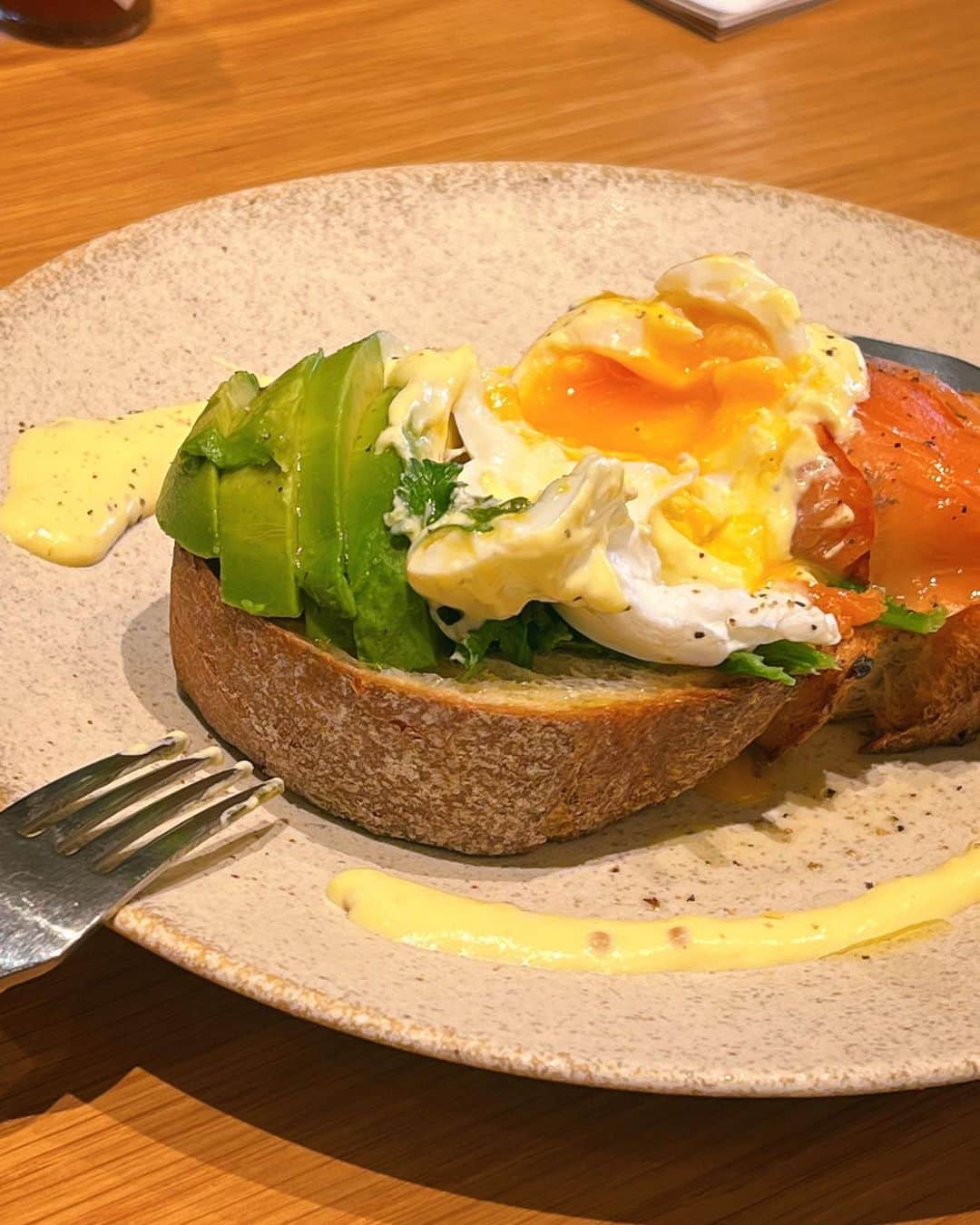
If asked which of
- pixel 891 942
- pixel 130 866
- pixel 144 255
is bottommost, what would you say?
pixel 891 942

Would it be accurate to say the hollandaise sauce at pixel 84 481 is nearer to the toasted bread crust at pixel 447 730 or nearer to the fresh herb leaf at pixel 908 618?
the toasted bread crust at pixel 447 730

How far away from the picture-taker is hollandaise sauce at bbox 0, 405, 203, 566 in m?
2.29

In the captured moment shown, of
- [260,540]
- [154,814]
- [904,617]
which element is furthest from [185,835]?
[904,617]

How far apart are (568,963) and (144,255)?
62.0 inches

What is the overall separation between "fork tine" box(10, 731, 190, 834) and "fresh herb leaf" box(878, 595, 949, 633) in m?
1.01

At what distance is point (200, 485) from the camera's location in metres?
1.94

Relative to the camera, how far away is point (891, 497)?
2166 millimetres

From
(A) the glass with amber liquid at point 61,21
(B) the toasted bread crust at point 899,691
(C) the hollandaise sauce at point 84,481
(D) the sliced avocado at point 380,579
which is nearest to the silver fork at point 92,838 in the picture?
(D) the sliced avocado at point 380,579

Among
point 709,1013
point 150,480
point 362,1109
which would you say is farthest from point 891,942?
Answer: point 150,480

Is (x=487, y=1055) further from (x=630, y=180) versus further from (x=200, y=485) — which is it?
(x=630, y=180)

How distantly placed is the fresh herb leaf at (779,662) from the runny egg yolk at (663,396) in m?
0.28

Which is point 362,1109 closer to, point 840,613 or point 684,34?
point 840,613

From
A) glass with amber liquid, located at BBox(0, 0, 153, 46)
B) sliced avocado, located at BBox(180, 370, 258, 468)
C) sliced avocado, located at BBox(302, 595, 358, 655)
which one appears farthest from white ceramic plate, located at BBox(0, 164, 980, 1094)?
glass with amber liquid, located at BBox(0, 0, 153, 46)

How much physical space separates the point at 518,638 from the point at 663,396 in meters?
0.45
